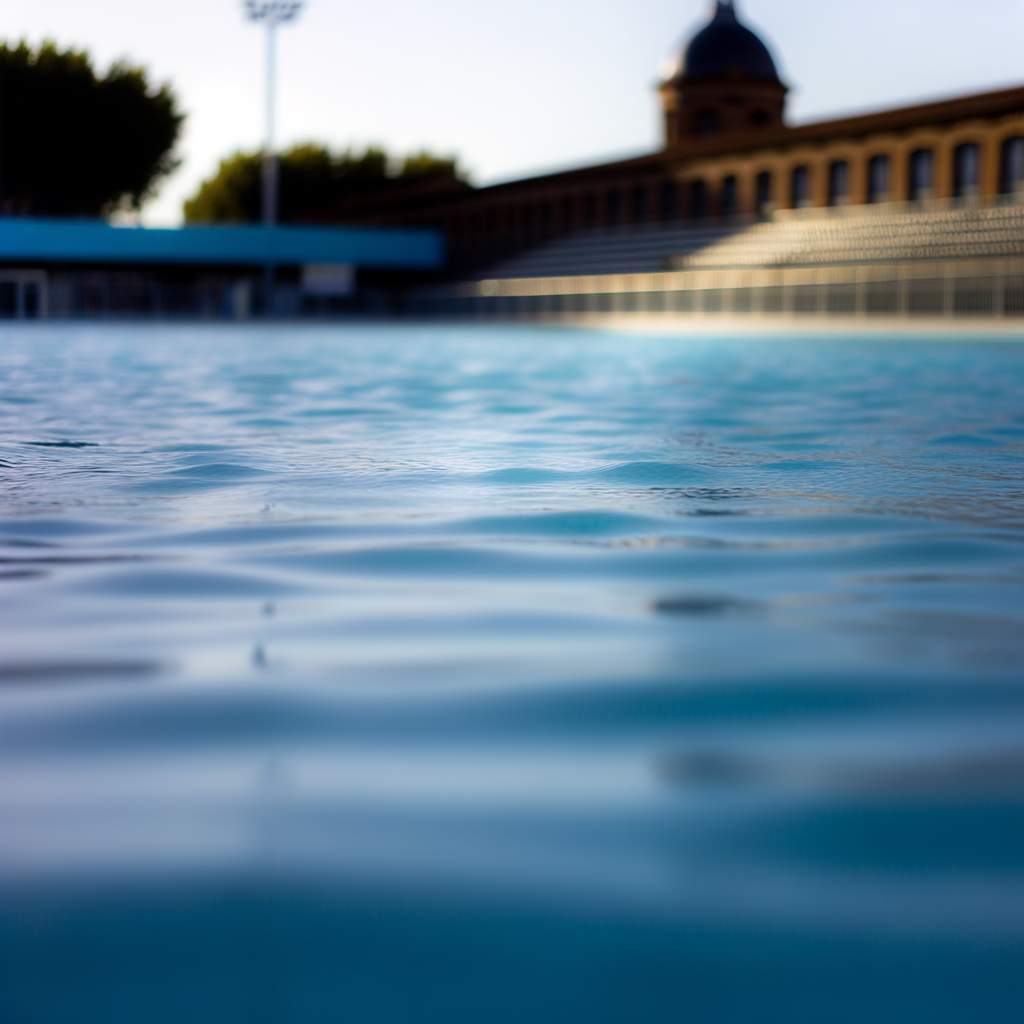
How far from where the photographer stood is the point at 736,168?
4997 cm

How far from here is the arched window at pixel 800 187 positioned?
157ft

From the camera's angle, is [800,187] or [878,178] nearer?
[878,178]

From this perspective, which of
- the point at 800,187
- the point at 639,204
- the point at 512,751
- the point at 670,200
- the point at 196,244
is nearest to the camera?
the point at 512,751

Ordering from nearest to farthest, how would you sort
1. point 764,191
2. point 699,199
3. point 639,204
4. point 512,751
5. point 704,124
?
point 512,751 → point 764,191 → point 699,199 → point 639,204 → point 704,124

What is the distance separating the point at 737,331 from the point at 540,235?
1008 inches

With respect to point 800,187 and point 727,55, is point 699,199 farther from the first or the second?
point 727,55

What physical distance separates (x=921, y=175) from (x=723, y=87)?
25332mm

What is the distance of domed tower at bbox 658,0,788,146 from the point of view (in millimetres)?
67688

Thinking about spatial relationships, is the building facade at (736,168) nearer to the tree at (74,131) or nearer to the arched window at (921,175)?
the arched window at (921,175)

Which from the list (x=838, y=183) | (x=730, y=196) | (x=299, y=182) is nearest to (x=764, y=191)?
(x=730, y=196)

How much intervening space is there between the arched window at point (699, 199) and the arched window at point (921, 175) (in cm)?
886

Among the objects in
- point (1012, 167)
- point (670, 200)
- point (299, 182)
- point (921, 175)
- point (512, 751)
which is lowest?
point (512, 751)

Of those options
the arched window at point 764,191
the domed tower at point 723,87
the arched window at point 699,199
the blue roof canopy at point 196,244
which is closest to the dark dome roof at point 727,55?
the domed tower at point 723,87

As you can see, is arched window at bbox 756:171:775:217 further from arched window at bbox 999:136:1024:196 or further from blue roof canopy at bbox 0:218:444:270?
blue roof canopy at bbox 0:218:444:270
